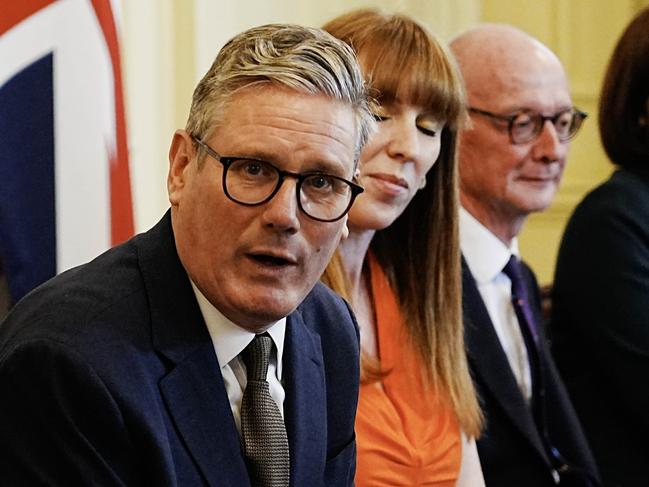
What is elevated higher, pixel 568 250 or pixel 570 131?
pixel 570 131

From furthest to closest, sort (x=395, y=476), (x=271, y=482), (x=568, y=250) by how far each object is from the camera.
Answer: (x=568, y=250) < (x=395, y=476) < (x=271, y=482)

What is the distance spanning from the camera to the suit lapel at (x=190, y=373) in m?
1.53

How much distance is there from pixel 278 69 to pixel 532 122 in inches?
59.7

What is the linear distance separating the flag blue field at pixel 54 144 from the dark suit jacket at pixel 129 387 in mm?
619

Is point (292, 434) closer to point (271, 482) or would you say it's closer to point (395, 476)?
point (271, 482)

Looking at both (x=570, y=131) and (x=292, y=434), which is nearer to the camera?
(x=292, y=434)

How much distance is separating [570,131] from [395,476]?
1117 millimetres

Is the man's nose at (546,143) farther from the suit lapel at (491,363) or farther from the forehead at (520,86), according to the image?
the suit lapel at (491,363)

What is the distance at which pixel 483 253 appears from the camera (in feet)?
9.17

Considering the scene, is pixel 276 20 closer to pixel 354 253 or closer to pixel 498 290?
pixel 498 290

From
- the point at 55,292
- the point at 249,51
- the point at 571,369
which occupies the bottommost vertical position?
the point at 571,369

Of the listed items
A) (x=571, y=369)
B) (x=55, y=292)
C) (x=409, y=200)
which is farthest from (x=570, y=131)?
(x=55, y=292)

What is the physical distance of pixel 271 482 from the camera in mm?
1598

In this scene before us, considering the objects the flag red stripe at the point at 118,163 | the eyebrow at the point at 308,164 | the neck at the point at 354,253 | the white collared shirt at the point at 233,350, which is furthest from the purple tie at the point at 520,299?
the eyebrow at the point at 308,164
